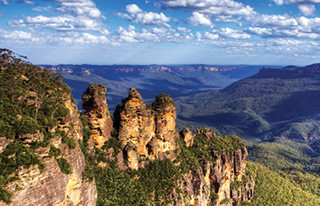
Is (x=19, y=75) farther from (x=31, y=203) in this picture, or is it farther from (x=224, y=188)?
(x=224, y=188)

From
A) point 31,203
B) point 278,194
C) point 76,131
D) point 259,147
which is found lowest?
point 259,147

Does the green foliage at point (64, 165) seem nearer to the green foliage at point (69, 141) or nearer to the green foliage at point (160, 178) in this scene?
the green foliage at point (69, 141)

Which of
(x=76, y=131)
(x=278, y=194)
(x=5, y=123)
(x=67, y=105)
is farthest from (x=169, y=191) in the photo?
(x=278, y=194)

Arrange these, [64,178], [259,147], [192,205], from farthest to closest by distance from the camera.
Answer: [259,147], [192,205], [64,178]

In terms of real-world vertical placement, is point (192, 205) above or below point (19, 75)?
below

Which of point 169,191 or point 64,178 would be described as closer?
point 64,178

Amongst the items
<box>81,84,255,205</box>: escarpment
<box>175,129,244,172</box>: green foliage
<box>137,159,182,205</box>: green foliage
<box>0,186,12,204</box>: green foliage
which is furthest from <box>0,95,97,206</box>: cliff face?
<box>175,129,244,172</box>: green foliage

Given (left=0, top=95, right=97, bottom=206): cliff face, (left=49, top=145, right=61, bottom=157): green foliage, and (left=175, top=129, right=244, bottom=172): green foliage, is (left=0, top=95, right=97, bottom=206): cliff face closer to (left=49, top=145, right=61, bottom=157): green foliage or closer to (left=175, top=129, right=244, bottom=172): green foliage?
(left=49, top=145, right=61, bottom=157): green foliage
